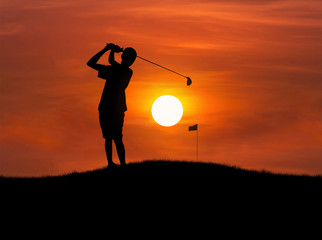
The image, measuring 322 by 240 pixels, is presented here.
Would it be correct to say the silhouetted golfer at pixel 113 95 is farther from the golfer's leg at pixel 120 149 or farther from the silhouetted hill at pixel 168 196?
the silhouetted hill at pixel 168 196

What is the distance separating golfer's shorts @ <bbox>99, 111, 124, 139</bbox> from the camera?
64.2 feet

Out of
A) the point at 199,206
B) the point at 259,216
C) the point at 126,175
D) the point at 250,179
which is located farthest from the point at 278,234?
the point at 126,175

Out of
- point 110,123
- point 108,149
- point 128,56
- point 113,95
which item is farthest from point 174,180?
point 128,56

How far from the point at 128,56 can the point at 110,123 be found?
6.79 ft

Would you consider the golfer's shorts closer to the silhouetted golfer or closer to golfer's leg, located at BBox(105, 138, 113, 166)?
the silhouetted golfer

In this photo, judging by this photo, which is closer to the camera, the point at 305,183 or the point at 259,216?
the point at 259,216

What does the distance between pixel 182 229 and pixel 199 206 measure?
1405 millimetres

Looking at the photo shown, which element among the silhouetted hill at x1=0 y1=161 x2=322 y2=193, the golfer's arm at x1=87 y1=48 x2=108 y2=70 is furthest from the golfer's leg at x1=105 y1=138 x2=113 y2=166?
the golfer's arm at x1=87 y1=48 x2=108 y2=70

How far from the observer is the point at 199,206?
18.3m

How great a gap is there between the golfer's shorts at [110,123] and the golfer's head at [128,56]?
4.95ft

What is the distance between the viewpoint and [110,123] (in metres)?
19.6

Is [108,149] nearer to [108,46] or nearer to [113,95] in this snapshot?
[113,95]

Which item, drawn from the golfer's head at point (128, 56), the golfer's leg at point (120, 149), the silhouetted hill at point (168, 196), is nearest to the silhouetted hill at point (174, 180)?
the silhouetted hill at point (168, 196)

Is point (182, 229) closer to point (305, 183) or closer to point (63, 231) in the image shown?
point (63, 231)
